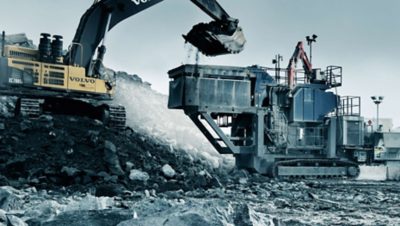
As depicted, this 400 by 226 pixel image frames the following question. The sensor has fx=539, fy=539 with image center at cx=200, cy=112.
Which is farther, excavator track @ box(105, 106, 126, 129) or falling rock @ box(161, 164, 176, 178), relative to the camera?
excavator track @ box(105, 106, 126, 129)

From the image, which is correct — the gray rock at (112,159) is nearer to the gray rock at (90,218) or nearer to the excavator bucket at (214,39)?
the excavator bucket at (214,39)

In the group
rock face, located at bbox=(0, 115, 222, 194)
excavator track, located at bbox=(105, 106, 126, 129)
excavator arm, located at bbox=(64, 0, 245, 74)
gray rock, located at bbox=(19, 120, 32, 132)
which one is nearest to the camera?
rock face, located at bbox=(0, 115, 222, 194)

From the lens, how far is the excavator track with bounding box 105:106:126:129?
696 inches

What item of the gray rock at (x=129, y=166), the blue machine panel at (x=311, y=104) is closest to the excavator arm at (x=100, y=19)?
the blue machine panel at (x=311, y=104)

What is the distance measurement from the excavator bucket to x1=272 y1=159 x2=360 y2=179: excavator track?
4.84 meters

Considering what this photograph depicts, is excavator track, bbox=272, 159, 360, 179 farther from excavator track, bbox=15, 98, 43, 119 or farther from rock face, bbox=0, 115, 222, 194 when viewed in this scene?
excavator track, bbox=15, 98, 43, 119

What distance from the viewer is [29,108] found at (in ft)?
54.7

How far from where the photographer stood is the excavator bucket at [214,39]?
15469 millimetres

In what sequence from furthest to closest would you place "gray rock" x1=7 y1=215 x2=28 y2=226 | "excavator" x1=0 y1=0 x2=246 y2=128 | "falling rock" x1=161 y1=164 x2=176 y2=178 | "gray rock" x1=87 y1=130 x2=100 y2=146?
"excavator" x1=0 y1=0 x2=246 y2=128 < "gray rock" x1=87 y1=130 x2=100 y2=146 < "falling rock" x1=161 y1=164 x2=176 y2=178 < "gray rock" x1=7 y1=215 x2=28 y2=226

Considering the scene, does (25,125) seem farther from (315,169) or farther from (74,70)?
(315,169)

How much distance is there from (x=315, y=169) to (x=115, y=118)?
7268 millimetres

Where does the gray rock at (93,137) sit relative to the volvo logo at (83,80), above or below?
below

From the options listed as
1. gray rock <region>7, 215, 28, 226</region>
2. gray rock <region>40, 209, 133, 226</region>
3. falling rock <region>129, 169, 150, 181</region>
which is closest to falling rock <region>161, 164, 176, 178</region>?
falling rock <region>129, 169, 150, 181</region>

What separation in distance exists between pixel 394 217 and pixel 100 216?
5.41 meters
